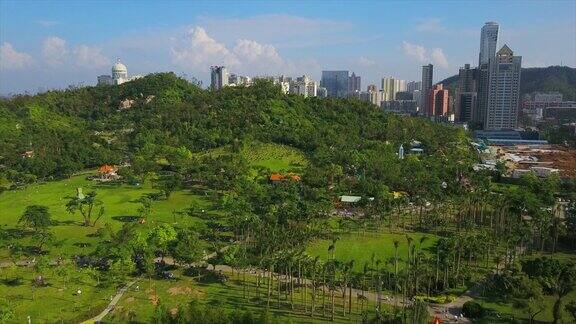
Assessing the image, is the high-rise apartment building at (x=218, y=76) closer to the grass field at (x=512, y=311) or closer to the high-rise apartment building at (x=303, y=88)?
the high-rise apartment building at (x=303, y=88)

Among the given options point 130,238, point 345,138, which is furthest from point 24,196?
point 345,138

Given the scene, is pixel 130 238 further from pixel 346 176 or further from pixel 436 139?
pixel 436 139

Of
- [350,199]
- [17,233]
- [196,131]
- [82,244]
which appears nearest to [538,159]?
[350,199]

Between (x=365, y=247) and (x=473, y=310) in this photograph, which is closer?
(x=473, y=310)

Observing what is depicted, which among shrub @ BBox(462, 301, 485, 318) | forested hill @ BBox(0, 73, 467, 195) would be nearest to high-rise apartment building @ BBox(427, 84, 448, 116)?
forested hill @ BBox(0, 73, 467, 195)

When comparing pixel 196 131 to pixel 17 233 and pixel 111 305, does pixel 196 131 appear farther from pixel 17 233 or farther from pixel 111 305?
pixel 111 305
